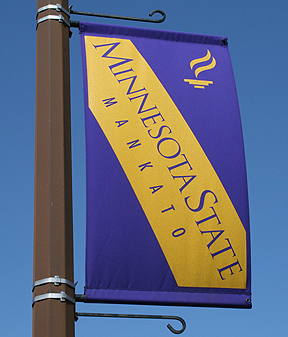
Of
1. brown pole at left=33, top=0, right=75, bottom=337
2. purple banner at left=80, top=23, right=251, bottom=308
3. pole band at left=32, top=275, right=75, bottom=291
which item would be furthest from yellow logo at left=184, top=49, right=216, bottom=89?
pole band at left=32, top=275, right=75, bottom=291

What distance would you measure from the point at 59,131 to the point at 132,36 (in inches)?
49.1

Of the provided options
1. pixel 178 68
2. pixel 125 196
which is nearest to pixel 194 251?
pixel 125 196

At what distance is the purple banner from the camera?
12.0 ft

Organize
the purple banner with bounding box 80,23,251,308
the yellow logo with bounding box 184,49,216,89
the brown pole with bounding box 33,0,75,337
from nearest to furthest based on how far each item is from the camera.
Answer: the brown pole with bounding box 33,0,75,337 < the purple banner with bounding box 80,23,251,308 < the yellow logo with bounding box 184,49,216,89

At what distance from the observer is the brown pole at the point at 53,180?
3100 mm

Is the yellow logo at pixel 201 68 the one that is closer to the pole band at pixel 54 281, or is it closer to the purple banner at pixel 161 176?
the purple banner at pixel 161 176

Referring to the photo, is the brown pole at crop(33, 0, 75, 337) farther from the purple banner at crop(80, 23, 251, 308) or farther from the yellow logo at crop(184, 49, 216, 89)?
the yellow logo at crop(184, 49, 216, 89)

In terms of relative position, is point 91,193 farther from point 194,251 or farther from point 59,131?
point 194,251

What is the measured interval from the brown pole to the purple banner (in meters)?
0.31

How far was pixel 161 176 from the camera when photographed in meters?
3.93

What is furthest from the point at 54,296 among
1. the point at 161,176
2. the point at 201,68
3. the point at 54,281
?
the point at 201,68

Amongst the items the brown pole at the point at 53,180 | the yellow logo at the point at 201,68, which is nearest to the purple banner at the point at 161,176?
the yellow logo at the point at 201,68

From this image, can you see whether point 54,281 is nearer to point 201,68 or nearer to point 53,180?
point 53,180

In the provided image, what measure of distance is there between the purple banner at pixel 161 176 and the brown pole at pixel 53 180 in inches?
12.2
